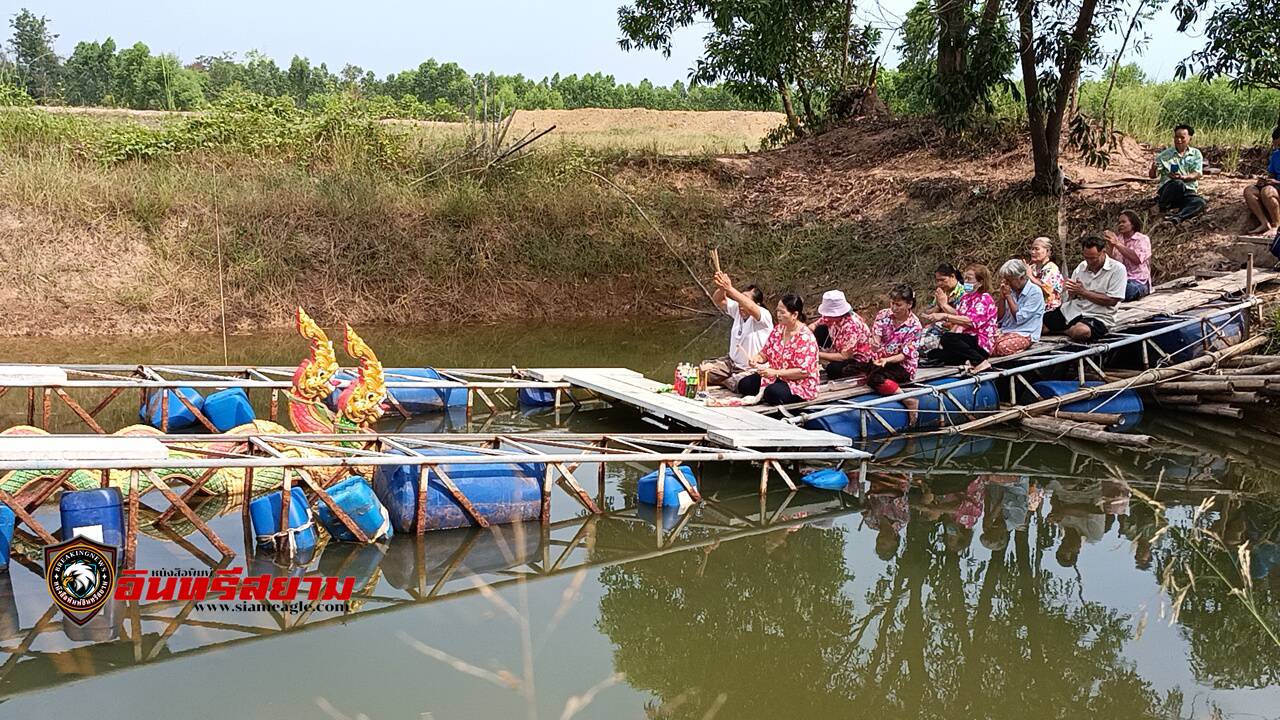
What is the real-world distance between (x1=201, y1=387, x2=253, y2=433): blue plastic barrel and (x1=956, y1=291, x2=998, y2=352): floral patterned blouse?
21.5ft

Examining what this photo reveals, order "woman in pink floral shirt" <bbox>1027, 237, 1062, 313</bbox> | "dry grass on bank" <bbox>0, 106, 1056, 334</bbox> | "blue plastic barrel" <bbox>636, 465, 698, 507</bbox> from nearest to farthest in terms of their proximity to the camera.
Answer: "blue plastic barrel" <bbox>636, 465, 698, 507</bbox>
"woman in pink floral shirt" <bbox>1027, 237, 1062, 313</bbox>
"dry grass on bank" <bbox>0, 106, 1056, 334</bbox>

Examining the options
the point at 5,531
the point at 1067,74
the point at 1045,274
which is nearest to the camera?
the point at 5,531

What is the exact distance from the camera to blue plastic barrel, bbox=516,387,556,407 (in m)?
11.4

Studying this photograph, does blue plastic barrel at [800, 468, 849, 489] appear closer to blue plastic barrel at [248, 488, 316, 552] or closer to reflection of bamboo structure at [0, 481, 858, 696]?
reflection of bamboo structure at [0, 481, 858, 696]

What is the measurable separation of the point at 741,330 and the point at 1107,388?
344 cm

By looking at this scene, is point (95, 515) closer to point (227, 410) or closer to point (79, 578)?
point (79, 578)

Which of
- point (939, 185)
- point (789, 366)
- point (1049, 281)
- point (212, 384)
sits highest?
point (939, 185)

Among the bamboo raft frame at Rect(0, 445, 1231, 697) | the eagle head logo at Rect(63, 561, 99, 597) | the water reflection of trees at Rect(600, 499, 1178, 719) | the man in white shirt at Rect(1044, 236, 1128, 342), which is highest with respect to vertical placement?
the man in white shirt at Rect(1044, 236, 1128, 342)

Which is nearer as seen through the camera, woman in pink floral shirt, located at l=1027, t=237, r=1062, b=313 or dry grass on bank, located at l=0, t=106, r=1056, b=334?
woman in pink floral shirt, located at l=1027, t=237, r=1062, b=313

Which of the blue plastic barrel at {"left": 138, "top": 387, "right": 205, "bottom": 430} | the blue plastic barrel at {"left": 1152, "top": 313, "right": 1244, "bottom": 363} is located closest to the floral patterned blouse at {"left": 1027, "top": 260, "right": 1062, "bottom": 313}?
the blue plastic barrel at {"left": 1152, "top": 313, "right": 1244, "bottom": 363}

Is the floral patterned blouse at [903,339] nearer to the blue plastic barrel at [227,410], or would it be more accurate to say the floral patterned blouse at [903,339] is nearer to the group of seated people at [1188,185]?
the blue plastic barrel at [227,410]

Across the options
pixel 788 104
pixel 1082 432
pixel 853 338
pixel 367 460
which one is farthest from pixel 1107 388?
pixel 788 104

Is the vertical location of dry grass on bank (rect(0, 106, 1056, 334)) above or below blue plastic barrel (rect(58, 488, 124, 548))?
above

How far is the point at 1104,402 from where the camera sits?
10523 millimetres
